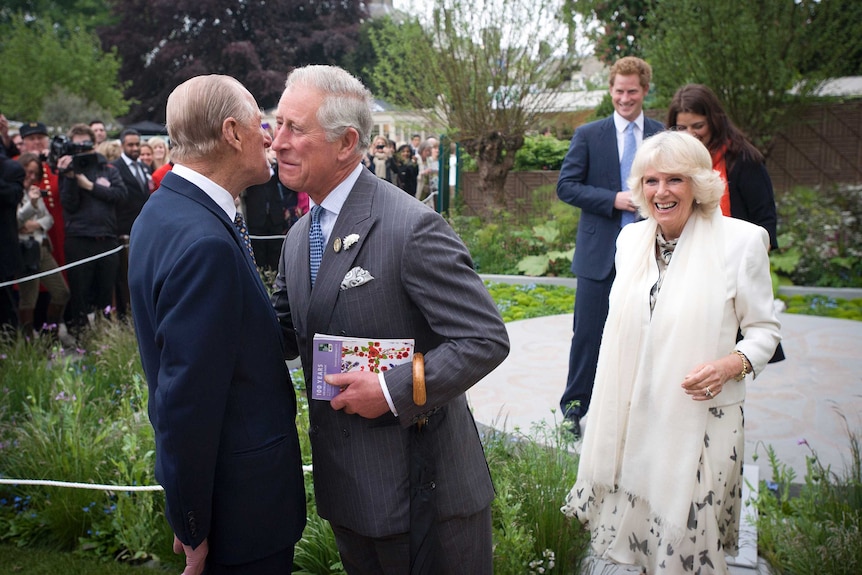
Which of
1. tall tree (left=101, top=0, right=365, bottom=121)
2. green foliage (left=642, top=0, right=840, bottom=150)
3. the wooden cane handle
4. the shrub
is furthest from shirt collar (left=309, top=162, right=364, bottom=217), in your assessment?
tall tree (left=101, top=0, right=365, bottom=121)

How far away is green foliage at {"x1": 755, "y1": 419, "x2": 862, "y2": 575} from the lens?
11.1 ft

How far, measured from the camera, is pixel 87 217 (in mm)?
8844

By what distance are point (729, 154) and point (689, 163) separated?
4.52ft

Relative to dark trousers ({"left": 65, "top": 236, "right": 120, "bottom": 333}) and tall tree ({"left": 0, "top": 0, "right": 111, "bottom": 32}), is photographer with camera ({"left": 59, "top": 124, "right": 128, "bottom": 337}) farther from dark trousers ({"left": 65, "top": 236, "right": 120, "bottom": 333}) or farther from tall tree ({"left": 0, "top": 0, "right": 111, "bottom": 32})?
tall tree ({"left": 0, "top": 0, "right": 111, "bottom": 32})

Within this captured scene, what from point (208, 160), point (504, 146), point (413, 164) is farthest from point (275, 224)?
point (208, 160)

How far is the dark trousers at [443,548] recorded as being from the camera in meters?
2.51

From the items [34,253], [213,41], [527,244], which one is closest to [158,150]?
[34,253]

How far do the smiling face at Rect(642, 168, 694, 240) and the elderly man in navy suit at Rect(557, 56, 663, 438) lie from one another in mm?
1437

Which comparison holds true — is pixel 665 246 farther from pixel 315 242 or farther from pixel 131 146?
pixel 131 146

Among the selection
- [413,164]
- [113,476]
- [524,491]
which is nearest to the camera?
[524,491]

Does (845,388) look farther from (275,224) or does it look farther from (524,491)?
(275,224)

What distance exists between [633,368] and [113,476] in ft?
9.14

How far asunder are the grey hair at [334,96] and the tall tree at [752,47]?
12.7 metres

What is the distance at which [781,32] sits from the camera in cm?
1376
